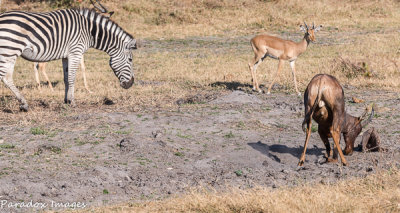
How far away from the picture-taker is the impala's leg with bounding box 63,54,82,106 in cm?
1127

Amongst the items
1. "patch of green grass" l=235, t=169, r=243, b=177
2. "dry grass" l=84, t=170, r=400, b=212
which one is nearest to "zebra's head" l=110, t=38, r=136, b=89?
"patch of green grass" l=235, t=169, r=243, b=177

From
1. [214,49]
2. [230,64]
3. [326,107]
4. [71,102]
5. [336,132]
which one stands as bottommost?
[214,49]

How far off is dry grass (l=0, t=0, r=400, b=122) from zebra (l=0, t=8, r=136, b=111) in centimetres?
64

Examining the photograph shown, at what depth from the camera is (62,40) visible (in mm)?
11016

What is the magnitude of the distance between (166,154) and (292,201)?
9.17ft

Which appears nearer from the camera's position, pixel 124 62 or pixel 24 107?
pixel 24 107

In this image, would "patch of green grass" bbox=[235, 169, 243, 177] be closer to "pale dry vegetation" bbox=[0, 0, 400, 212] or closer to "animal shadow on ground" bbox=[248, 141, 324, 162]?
"pale dry vegetation" bbox=[0, 0, 400, 212]

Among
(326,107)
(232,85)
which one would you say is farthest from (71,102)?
(326,107)

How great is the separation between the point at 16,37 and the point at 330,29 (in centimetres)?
1707

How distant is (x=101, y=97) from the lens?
12.3 metres

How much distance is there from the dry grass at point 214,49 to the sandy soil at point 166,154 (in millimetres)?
1430

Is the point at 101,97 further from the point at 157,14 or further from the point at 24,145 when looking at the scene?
the point at 157,14

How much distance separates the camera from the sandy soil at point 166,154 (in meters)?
6.68

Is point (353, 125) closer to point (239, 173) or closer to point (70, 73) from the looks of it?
point (239, 173)
